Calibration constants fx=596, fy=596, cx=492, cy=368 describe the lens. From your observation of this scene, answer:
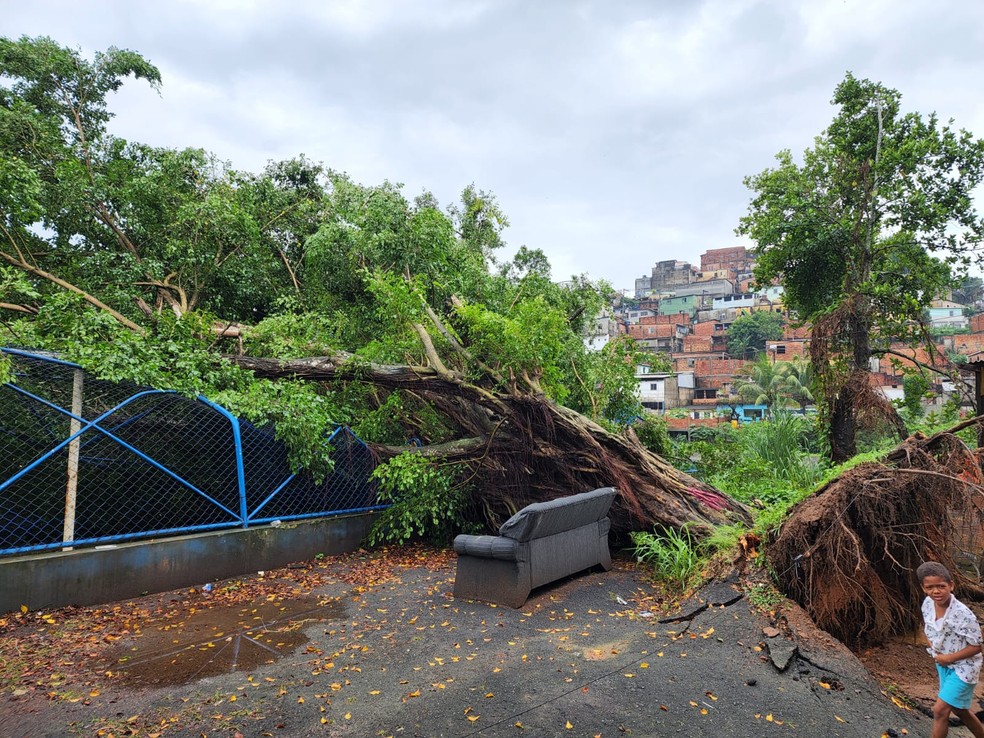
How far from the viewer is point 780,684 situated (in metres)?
3.70

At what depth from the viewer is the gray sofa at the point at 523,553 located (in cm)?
536

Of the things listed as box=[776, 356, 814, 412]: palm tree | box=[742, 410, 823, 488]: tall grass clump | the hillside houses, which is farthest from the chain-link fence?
box=[776, 356, 814, 412]: palm tree

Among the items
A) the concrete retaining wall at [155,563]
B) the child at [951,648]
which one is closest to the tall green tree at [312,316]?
the concrete retaining wall at [155,563]

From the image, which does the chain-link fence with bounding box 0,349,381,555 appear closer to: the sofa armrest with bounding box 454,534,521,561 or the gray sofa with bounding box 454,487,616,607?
the sofa armrest with bounding box 454,534,521,561

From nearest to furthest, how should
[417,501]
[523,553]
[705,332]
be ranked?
[523,553] < [417,501] < [705,332]

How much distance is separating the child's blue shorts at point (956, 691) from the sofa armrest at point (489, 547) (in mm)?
3099

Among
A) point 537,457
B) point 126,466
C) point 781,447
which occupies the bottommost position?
point 781,447

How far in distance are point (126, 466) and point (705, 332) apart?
216 feet

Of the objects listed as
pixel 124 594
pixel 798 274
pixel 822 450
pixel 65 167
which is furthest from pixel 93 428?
pixel 798 274

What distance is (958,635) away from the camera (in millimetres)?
3037

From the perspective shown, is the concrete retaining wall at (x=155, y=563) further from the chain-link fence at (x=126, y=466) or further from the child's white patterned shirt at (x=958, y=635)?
the child's white patterned shirt at (x=958, y=635)

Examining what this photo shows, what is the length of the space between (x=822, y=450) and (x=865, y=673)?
6438mm

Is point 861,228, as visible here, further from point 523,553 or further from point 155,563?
point 155,563

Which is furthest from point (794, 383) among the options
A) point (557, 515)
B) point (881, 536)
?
point (557, 515)
